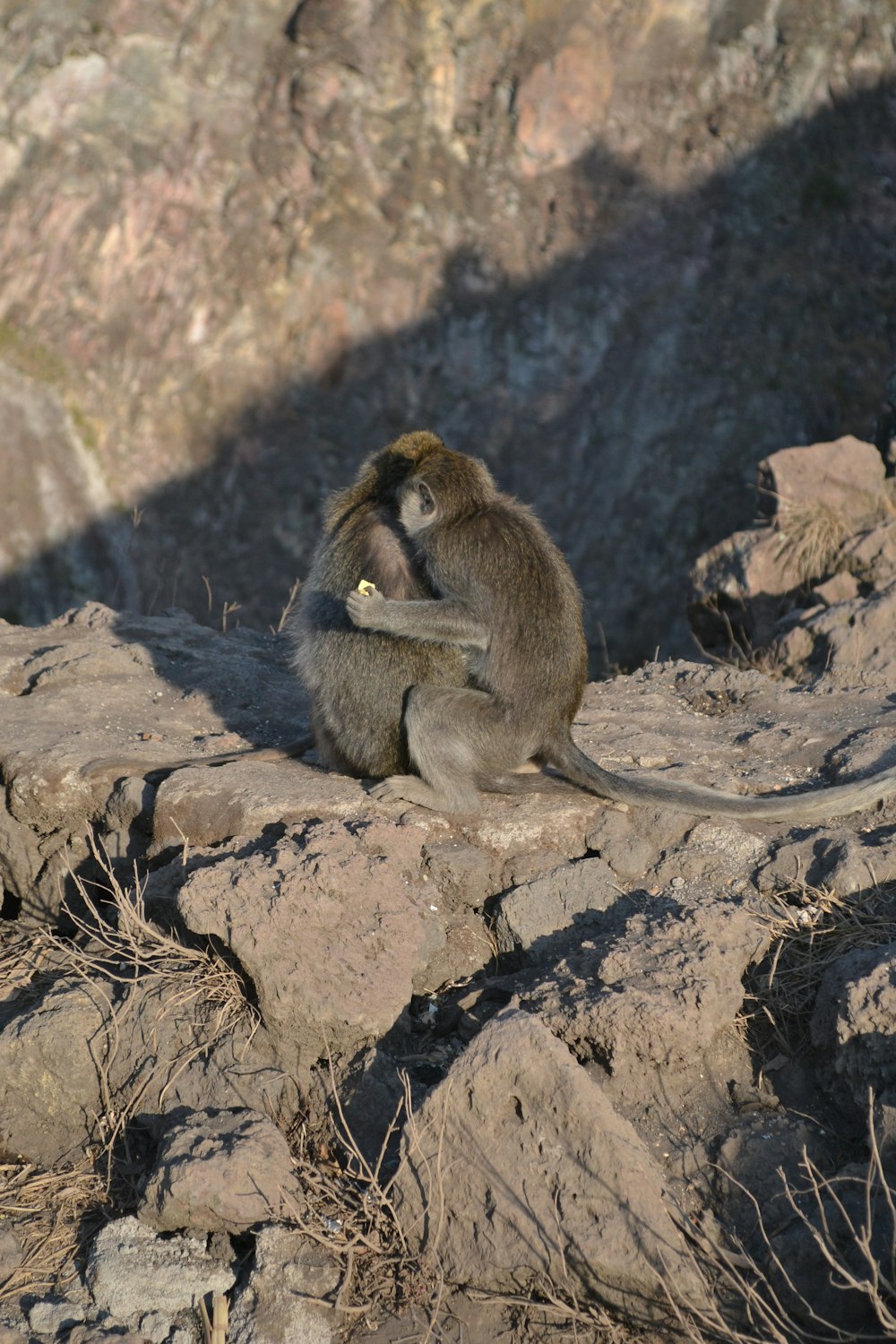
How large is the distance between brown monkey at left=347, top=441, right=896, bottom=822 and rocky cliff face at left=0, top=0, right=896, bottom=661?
7637mm

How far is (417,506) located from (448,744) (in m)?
0.87

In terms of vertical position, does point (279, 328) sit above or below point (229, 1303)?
above

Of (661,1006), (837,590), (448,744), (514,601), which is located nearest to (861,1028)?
(661,1006)

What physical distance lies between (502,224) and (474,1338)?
12.7 meters

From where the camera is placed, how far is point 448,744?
4.51 meters

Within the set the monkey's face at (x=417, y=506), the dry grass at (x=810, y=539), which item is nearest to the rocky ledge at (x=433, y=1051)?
the monkey's face at (x=417, y=506)

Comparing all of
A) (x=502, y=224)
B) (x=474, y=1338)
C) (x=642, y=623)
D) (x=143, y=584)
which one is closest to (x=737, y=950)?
(x=474, y=1338)

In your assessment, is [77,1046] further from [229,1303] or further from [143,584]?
[143,584]

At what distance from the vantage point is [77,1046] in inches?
151

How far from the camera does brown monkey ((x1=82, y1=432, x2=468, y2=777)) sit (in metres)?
4.67

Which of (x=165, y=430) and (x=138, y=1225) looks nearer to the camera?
(x=138, y=1225)

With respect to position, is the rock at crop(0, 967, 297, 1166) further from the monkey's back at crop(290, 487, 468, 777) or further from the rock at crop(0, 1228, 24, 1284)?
the monkey's back at crop(290, 487, 468, 777)

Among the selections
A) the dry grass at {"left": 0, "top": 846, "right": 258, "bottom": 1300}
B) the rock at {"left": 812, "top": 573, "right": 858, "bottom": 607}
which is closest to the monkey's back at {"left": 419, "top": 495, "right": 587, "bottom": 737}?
the dry grass at {"left": 0, "top": 846, "right": 258, "bottom": 1300}

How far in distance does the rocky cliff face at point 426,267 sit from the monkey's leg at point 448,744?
7732 mm
